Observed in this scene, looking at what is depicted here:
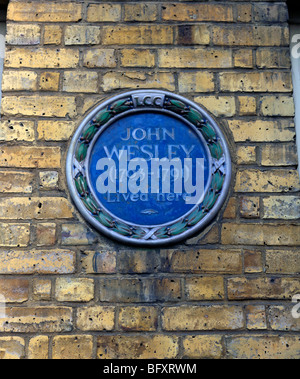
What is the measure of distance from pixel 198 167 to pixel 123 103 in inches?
17.0

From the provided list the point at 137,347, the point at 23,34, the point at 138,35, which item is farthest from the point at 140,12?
the point at 137,347

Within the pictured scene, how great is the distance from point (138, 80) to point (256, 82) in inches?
20.8

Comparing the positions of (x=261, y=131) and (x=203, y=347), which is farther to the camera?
(x=261, y=131)

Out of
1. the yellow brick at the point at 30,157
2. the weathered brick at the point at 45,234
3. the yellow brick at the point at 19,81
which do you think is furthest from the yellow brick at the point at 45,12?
the weathered brick at the point at 45,234

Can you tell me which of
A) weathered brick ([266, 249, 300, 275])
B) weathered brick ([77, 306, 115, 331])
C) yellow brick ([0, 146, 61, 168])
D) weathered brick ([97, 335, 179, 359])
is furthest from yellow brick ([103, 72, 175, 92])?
weathered brick ([97, 335, 179, 359])

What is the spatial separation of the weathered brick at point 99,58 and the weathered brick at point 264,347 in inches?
50.9

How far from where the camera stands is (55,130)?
2.48 metres

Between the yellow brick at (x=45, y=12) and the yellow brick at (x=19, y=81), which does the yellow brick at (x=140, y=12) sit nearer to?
the yellow brick at (x=45, y=12)

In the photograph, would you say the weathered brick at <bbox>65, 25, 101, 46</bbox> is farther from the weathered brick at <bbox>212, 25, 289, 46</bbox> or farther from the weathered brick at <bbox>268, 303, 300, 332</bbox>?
the weathered brick at <bbox>268, 303, 300, 332</bbox>

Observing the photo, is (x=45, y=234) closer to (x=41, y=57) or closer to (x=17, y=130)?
(x=17, y=130)

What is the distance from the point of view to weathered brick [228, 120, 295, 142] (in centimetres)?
249

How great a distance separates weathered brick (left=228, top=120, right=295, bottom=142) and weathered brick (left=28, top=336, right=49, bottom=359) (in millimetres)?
1160

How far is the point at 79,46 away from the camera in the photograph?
2.58 metres

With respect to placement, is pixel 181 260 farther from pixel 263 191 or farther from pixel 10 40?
pixel 10 40
